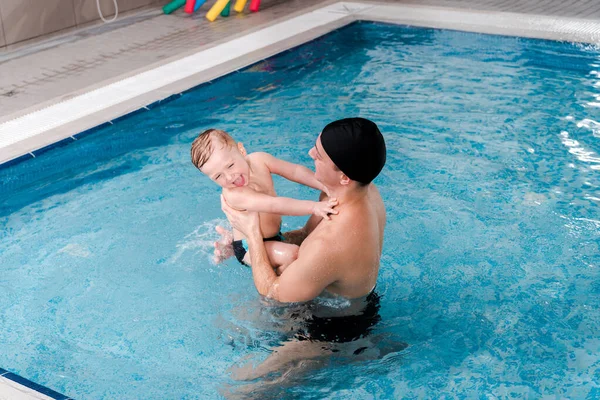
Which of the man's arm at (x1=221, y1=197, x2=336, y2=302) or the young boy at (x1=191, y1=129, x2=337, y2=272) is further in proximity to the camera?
the young boy at (x1=191, y1=129, x2=337, y2=272)

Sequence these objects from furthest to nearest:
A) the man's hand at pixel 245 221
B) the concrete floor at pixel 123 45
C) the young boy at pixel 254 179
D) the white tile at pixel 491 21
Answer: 1. the white tile at pixel 491 21
2. the concrete floor at pixel 123 45
3. the man's hand at pixel 245 221
4. the young boy at pixel 254 179

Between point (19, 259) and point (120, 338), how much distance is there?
108cm

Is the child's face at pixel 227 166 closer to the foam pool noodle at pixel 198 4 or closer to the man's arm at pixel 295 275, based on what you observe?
the man's arm at pixel 295 275

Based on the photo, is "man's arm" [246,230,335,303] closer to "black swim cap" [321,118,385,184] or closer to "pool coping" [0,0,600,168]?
"black swim cap" [321,118,385,184]

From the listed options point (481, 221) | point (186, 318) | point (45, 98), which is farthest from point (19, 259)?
point (481, 221)

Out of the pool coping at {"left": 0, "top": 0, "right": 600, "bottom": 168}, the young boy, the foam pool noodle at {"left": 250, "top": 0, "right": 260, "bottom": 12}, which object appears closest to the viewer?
the young boy

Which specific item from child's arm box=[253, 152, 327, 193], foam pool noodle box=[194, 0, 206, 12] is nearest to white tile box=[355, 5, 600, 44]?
foam pool noodle box=[194, 0, 206, 12]

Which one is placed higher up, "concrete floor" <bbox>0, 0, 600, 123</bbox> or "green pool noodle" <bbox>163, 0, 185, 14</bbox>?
"green pool noodle" <bbox>163, 0, 185, 14</bbox>

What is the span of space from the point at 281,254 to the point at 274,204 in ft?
0.82

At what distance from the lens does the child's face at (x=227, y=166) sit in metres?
3.23

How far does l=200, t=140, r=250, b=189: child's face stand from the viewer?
3.23 metres

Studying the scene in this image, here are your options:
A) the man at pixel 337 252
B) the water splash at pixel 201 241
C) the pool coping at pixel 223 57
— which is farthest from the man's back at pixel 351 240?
the pool coping at pixel 223 57

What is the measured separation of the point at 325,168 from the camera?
2895mm

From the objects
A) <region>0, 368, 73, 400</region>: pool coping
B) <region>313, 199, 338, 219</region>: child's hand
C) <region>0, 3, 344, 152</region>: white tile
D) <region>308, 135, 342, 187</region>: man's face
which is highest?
<region>308, 135, 342, 187</region>: man's face
